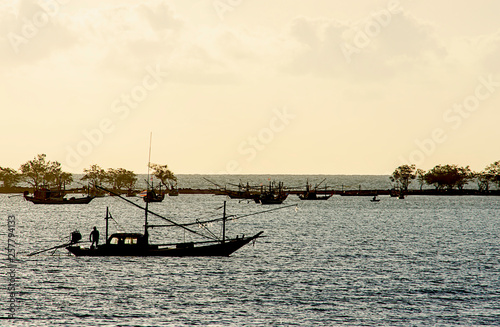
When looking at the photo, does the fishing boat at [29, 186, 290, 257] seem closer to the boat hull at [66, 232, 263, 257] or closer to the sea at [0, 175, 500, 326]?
the boat hull at [66, 232, 263, 257]

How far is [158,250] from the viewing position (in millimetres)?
77938

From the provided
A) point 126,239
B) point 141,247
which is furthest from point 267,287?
point 126,239

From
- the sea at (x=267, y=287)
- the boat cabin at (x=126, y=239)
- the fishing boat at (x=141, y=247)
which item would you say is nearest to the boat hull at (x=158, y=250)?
the fishing boat at (x=141, y=247)

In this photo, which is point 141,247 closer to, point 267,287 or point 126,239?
point 126,239

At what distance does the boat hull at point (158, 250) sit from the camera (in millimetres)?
74938

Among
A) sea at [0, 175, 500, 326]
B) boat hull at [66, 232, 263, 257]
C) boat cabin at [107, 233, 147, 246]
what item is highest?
boat cabin at [107, 233, 147, 246]

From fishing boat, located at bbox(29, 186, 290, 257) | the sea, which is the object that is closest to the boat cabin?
fishing boat, located at bbox(29, 186, 290, 257)

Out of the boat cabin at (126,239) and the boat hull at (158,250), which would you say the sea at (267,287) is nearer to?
the boat hull at (158,250)

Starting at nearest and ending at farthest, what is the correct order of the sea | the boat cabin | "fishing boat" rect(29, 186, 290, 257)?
1. the sea
2. "fishing boat" rect(29, 186, 290, 257)
3. the boat cabin

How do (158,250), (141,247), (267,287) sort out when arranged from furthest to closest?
(158,250), (141,247), (267,287)

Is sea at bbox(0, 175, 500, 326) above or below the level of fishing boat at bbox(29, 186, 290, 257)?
below

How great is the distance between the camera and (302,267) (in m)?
76.1

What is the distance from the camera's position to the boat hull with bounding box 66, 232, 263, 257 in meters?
74.9

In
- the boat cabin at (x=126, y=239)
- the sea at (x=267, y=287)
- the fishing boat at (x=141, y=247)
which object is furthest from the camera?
the boat cabin at (x=126, y=239)
